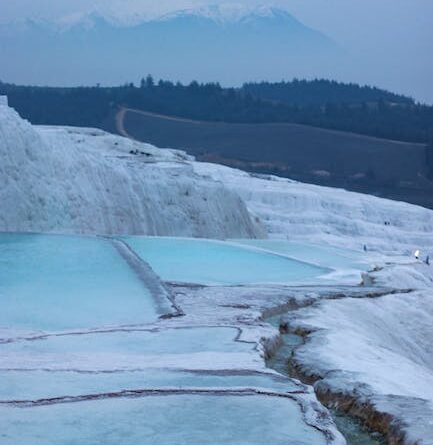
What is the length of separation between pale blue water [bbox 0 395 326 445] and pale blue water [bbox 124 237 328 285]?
569 centimetres

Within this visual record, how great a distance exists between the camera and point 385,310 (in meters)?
9.35

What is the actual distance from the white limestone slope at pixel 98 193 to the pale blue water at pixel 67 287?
1554 millimetres

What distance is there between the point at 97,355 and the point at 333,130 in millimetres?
49100

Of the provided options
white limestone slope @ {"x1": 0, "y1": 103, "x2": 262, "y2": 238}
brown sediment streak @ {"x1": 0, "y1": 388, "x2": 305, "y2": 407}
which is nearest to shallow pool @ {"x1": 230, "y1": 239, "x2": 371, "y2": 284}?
white limestone slope @ {"x1": 0, "y1": 103, "x2": 262, "y2": 238}

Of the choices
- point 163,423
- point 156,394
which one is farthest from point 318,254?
point 163,423

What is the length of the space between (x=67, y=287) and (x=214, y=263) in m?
3.79

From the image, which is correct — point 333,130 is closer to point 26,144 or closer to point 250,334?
point 26,144

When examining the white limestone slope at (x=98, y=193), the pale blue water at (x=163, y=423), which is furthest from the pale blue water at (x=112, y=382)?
the white limestone slope at (x=98, y=193)

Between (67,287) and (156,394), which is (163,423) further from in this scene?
(67,287)

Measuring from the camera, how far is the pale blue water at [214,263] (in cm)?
1097

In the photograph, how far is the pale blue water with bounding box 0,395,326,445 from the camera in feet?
12.6

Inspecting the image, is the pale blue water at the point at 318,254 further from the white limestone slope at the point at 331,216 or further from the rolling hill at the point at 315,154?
the rolling hill at the point at 315,154

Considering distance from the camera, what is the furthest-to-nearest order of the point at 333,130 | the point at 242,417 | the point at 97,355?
1. the point at 333,130
2. the point at 97,355
3. the point at 242,417

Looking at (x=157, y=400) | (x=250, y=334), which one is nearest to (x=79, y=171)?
(x=250, y=334)
